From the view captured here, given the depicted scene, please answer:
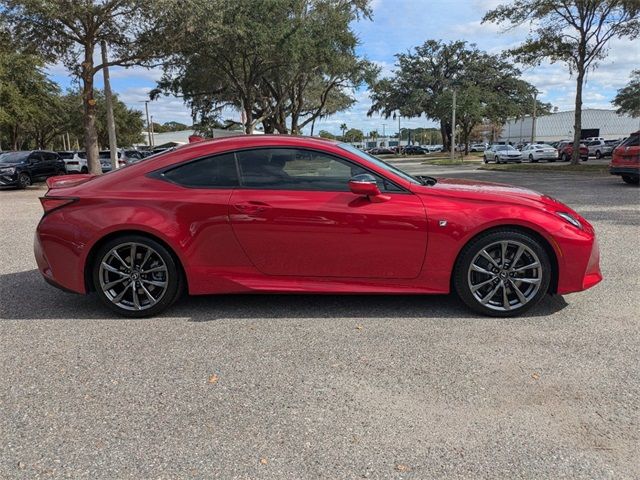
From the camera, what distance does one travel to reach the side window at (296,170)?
4.26 m

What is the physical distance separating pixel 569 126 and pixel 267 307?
333 feet

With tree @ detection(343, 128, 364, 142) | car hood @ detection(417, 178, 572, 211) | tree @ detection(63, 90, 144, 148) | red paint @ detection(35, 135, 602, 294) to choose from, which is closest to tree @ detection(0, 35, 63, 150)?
tree @ detection(63, 90, 144, 148)

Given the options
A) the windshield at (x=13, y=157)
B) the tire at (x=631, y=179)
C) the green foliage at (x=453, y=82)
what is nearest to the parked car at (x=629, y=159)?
the tire at (x=631, y=179)

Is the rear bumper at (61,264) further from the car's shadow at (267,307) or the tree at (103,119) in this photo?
the tree at (103,119)

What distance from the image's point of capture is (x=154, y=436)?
268cm

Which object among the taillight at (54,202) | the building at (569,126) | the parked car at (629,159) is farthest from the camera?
the building at (569,126)

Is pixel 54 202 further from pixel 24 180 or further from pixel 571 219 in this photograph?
pixel 24 180

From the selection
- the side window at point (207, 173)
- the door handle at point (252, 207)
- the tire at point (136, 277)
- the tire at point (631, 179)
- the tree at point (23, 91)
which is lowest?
the tire at point (136, 277)

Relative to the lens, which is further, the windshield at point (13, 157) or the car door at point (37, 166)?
the car door at point (37, 166)

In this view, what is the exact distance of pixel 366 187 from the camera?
13.3 ft

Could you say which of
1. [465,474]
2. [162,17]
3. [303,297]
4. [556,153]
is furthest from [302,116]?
[465,474]

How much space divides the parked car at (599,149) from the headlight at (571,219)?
3758cm

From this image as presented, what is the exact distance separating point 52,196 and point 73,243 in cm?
50

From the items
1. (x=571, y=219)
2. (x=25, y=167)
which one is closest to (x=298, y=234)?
(x=571, y=219)
